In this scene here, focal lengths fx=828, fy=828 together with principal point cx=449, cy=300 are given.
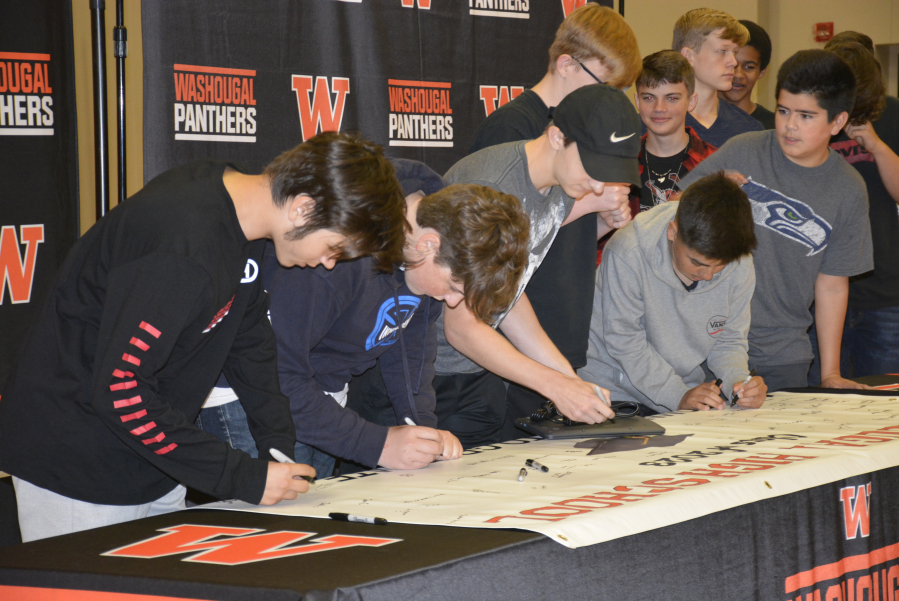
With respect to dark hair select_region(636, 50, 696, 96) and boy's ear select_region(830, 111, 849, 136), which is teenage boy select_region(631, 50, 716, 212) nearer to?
dark hair select_region(636, 50, 696, 96)

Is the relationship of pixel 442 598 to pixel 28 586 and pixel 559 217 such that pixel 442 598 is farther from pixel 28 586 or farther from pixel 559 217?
pixel 559 217

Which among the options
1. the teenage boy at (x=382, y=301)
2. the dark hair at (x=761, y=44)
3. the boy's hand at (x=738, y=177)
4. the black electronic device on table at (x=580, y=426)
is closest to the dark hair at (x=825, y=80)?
the boy's hand at (x=738, y=177)

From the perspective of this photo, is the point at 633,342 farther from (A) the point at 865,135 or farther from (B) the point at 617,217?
(A) the point at 865,135

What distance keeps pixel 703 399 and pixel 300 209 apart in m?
1.30

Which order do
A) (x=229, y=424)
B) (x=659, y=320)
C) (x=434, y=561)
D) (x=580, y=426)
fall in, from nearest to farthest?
(x=434, y=561) → (x=229, y=424) → (x=580, y=426) → (x=659, y=320)

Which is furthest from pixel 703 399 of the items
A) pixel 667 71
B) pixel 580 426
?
pixel 667 71

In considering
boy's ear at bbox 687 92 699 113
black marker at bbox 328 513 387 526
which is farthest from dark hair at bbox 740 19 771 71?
black marker at bbox 328 513 387 526

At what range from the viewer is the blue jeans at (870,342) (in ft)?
9.08

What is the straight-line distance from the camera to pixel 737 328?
2.20 metres

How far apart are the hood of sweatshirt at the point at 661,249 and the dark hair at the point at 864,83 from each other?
82 centimetres

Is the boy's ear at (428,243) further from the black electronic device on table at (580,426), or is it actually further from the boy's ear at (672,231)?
the boy's ear at (672,231)

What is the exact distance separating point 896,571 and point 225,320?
1.33m

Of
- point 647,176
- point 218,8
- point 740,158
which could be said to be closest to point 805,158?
point 740,158

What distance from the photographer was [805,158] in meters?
2.34
